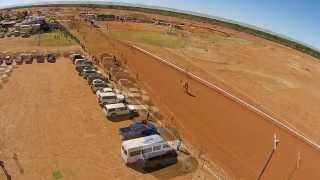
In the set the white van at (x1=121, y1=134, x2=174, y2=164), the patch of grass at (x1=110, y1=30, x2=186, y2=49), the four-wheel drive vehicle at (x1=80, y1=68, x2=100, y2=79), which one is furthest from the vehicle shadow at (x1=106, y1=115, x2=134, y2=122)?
the patch of grass at (x1=110, y1=30, x2=186, y2=49)

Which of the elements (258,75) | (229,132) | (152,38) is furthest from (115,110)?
(152,38)

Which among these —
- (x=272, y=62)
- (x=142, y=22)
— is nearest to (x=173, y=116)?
(x=272, y=62)

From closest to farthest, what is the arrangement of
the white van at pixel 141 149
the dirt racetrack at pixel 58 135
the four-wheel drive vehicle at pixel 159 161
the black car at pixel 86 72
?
the dirt racetrack at pixel 58 135 → the four-wheel drive vehicle at pixel 159 161 → the white van at pixel 141 149 → the black car at pixel 86 72

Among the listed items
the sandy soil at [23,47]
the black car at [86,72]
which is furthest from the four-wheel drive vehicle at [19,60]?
the black car at [86,72]

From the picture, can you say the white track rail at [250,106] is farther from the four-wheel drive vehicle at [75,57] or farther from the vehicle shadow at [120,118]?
the vehicle shadow at [120,118]

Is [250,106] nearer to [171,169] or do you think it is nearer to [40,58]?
[171,169]
